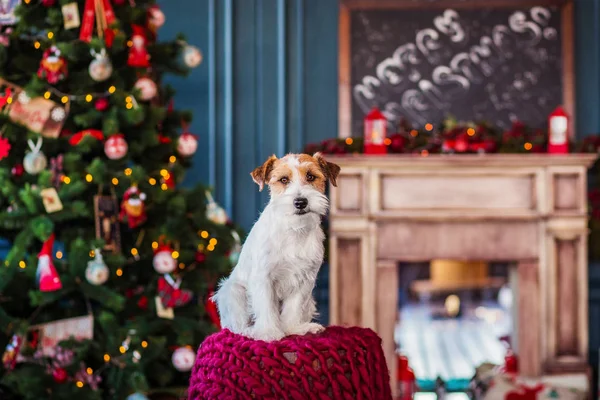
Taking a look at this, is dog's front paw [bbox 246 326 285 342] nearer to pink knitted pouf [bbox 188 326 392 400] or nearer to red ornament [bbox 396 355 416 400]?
pink knitted pouf [bbox 188 326 392 400]

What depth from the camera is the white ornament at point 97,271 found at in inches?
136

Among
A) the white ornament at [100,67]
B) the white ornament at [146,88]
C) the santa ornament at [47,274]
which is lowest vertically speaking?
the santa ornament at [47,274]

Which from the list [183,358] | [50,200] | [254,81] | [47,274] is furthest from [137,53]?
[183,358]

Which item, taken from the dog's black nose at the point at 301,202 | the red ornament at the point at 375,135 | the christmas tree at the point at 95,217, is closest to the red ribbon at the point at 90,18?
the christmas tree at the point at 95,217

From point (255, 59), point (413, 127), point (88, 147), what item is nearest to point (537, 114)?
point (413, 127)

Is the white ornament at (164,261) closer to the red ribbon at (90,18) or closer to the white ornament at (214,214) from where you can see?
the white ornament at (214,214)

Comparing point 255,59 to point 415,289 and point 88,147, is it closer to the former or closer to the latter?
point 88,147

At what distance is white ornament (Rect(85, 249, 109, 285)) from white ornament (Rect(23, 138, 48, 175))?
467 millimetres

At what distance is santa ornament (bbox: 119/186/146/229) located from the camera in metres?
3.59

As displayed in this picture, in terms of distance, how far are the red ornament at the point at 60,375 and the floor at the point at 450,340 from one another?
2103 millimetres

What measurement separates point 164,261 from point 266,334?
82.6 inches

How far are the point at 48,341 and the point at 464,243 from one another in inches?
88.9

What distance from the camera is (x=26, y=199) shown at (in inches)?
138

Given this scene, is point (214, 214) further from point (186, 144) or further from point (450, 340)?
point (450, 340)
